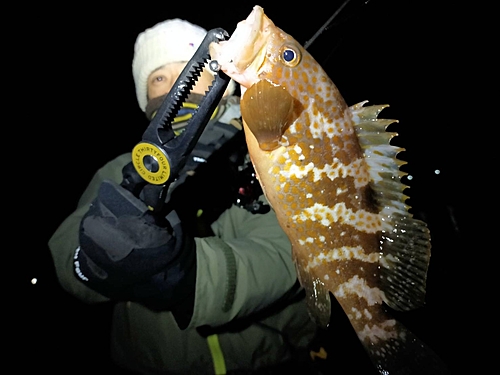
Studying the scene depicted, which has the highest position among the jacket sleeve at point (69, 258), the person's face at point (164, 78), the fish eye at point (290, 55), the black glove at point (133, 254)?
the fish eye at point (290, 55)

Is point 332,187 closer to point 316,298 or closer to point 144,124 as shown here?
point 316,298

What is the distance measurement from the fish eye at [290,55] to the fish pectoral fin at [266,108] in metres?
0.11

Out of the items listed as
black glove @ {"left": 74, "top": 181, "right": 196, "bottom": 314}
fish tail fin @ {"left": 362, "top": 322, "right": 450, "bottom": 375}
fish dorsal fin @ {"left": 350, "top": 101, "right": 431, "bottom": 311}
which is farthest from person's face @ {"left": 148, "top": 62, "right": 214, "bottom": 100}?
fish tail fin @ {"left": 362, "top": 322, "right": 450, "bottom": 375}

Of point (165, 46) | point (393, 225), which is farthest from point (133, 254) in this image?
point (165, 46)

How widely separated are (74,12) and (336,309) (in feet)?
39.0

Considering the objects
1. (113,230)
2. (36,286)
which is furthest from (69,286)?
(36,286)

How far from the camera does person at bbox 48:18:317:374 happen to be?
53.7 inches

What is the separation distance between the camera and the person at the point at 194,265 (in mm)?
1364

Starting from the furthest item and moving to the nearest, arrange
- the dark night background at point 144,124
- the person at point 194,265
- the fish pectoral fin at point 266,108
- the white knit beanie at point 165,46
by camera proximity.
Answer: the dark night background at point 144,124, the white knit beanie at point 165,46, the person at point 194,265, the fish pectoral fin at point 266,108

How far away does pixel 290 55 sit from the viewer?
3.41ft

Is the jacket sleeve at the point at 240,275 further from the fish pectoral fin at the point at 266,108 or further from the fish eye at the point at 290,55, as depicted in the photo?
the fish eye at the point at 290,55

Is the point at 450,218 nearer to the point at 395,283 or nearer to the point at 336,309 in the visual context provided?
the point at 336,309

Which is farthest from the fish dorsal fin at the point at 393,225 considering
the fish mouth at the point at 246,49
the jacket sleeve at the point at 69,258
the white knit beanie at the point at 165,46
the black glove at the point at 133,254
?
the white knit beanie at the point at 165,46

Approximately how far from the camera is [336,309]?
3.36m
